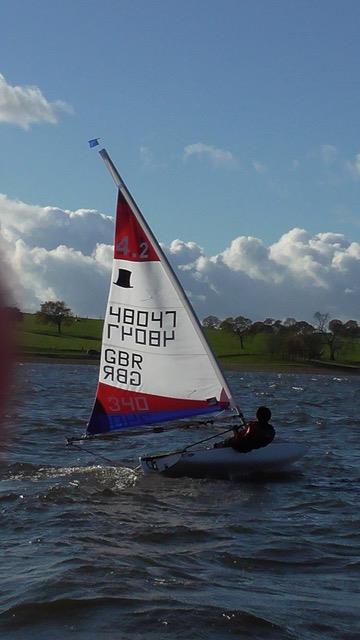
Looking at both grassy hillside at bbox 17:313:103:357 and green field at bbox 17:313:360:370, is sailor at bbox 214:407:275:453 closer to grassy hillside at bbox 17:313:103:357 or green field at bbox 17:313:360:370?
grassy hillside at bbox 17:313:103:357

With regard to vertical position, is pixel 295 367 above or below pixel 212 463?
above

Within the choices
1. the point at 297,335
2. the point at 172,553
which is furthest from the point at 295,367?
the point at 172,553

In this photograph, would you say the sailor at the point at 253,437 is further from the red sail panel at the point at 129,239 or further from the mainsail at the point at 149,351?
the red sail panel at the point at 129,239

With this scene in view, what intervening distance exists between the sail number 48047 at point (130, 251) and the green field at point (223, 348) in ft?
370

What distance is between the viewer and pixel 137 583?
37.7ft

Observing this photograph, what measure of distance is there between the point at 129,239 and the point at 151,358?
122 inches

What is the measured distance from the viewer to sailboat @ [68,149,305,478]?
68.4ft

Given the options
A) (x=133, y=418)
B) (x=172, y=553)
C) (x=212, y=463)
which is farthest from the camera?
(x=133, y=418)

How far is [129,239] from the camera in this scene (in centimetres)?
2117

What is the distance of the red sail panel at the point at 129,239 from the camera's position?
21062mm

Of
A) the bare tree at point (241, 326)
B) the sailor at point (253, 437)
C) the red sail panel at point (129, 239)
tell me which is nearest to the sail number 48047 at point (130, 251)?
the red sail panel at point (129, 239)

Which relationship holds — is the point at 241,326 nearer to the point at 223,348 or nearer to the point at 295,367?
the point at 223,348

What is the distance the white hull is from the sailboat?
31mm

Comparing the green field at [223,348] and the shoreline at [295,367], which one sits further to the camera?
the shoreline at [295,367]
